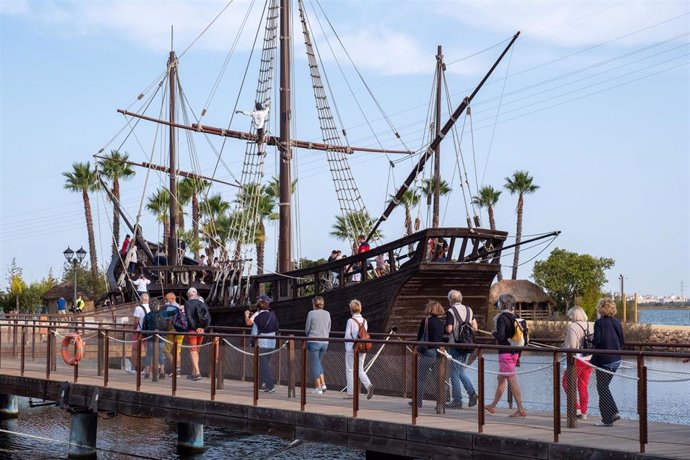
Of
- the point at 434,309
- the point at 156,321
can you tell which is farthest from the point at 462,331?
the point at 156,321

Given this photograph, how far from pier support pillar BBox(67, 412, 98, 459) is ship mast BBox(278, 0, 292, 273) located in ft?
40.0

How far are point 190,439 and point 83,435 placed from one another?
2.34 meters

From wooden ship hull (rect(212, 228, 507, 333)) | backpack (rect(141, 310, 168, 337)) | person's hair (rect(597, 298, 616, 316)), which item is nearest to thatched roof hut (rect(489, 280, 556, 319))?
wooden ship hull (rect(212, 228, 507, 333))

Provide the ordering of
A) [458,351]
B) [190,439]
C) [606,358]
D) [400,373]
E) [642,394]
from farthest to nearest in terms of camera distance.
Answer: [190,439] → [400,373] → [458,351] → [606,358] → [642,394]

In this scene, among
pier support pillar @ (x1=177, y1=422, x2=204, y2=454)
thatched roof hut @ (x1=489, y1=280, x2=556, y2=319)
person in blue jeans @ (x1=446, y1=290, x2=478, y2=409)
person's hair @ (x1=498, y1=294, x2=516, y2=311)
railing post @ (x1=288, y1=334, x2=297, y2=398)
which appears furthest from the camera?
thatched roof hut @ (x1=489, y1=280, x2=556, y2=319)

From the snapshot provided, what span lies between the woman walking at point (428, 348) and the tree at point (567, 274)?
233 feet

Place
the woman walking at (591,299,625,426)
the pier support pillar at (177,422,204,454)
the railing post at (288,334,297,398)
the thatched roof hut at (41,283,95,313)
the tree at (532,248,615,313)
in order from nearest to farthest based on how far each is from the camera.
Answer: the woman walking at (591,299,625,426) → the railing post at (288,334,297,398) → the pier support pillar at (177,422,204,454) → the thatched roof hut at (41,283,95,313) → the tree at (532,248,615,313)

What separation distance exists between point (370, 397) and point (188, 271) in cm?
2211

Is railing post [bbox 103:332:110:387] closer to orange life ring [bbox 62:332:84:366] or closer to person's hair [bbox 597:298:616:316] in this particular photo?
orange life ring [bbox 62:332:84:366]

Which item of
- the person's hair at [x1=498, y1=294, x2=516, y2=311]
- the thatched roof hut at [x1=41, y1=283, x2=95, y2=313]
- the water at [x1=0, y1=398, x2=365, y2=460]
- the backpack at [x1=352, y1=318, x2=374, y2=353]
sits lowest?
the water at [x1=0, y1=398, x2=365, y2=460]

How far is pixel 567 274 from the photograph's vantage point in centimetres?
8719

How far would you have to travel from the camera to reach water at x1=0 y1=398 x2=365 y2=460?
21.6 metres

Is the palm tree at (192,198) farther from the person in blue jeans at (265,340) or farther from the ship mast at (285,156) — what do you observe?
the person in blue jeans at (265,340)

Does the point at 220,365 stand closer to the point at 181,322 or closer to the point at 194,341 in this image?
the point at 194,341
